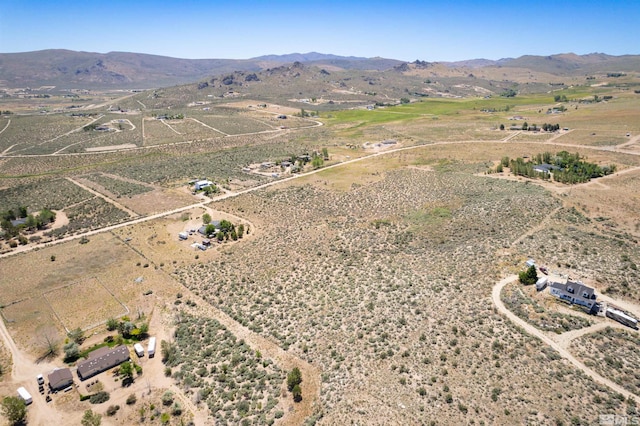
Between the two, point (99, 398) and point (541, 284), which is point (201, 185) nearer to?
point (99, 398)

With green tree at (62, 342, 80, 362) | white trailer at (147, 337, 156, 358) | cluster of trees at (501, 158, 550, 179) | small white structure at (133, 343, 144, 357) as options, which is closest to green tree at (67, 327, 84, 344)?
green tree at (62, 342, 80, 362)

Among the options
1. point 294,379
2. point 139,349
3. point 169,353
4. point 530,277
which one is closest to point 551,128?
point 530,277

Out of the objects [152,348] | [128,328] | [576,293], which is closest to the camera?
[152,348]

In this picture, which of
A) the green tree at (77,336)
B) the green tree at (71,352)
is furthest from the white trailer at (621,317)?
the green tree at (77,336)

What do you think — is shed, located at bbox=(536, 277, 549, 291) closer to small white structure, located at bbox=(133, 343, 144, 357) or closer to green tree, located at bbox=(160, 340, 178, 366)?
green tree, located at bbox=(160, 340, 178, 366)

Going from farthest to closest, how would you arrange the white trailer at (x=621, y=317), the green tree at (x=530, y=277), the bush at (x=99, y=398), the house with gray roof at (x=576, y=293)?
the green tree at (x=530, y=277), the house with gray roof at (x=576, y=293), the white trailer at (x=621, y=317), the bush at (x=99, y=398)

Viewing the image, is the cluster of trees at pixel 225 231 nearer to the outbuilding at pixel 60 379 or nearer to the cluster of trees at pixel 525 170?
the outbuilding at pixel 60 379
